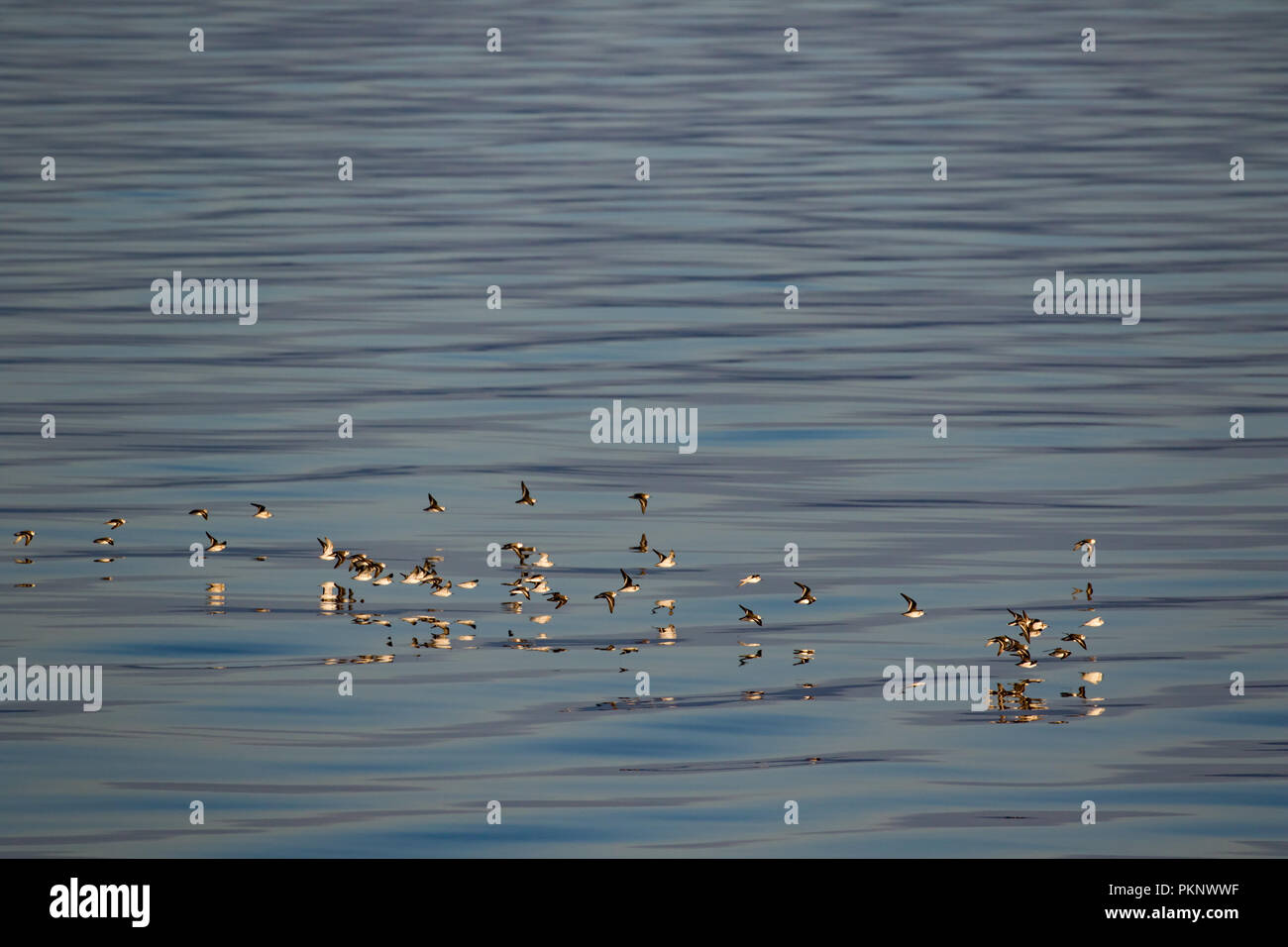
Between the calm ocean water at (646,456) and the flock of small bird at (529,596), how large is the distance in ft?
0.31

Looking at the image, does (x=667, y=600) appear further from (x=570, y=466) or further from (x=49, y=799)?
(x=49, y=799)

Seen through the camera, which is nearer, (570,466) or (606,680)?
(606,680)

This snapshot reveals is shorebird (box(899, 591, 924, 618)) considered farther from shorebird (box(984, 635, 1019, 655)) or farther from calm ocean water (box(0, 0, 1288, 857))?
shorebird (box(984, 635, 1019, 655))

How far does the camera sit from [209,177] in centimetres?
2631

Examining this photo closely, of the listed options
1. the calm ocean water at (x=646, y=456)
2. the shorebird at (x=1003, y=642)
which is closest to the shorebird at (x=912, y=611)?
the calm ocean water at (x=646, y=456)

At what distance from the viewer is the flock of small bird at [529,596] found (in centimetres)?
1151

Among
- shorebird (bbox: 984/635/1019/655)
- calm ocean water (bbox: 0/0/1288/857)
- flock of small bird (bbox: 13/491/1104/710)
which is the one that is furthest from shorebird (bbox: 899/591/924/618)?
shorebird (bbox: 984/635/1019/655)

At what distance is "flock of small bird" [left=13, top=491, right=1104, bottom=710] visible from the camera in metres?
11.5

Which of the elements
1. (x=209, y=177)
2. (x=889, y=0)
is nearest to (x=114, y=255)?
(x=209, y=177)

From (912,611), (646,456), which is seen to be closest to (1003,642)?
(912,611)

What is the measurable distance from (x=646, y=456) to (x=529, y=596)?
3.52 metres

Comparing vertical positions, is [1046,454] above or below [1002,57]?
below

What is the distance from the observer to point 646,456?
15.8 metres

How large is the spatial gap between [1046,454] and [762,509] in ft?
8.62
